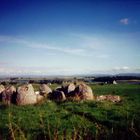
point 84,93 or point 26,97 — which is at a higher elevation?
point 84,93

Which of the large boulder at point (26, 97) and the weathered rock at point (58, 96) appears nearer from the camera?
the large boulder at point (26, 97)

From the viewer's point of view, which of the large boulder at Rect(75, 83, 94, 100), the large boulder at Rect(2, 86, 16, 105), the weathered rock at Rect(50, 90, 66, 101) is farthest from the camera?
the weathered rock at Rect(50, 90, 66, 101)

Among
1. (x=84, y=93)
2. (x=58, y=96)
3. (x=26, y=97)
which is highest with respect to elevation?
(x=84, y=93)

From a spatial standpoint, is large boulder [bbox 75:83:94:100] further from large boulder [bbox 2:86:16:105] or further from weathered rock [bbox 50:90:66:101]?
large boulder [bbox 2:86:16:105]

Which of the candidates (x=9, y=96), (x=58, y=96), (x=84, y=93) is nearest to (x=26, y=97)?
(x=9, y=96)

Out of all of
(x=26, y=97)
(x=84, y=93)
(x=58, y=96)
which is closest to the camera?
(x=26, y=97)

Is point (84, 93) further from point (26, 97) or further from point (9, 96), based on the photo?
point (9, 96)

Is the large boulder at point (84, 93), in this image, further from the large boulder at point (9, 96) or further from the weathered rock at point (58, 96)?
the large boulder at point (9, 96)

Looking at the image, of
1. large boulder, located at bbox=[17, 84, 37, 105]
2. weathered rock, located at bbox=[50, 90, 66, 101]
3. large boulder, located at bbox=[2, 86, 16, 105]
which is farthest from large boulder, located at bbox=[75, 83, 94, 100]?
large boulder, located at bbox=[2, 86, 16, 105]

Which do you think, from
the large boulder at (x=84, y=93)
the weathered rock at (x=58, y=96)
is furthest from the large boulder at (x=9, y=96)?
the large boulder at (x=84, y=93)

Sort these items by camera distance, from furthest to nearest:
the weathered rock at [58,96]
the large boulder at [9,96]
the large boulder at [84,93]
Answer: the weathered rock at [58,96] → the large boulder at [84,93] → the large boulder at [9,96]

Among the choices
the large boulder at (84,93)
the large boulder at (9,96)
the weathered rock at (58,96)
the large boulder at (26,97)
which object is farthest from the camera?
the weathered rock at (58,96)

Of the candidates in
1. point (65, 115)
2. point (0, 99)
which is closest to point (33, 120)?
point (65, 115)

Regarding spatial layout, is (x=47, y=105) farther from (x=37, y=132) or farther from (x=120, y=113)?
(x=37, y=132)
